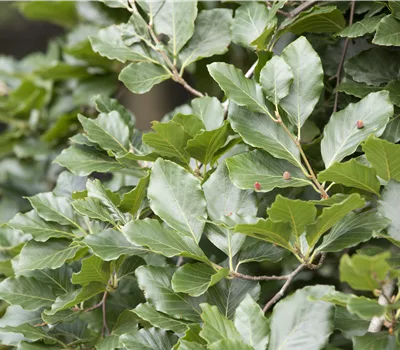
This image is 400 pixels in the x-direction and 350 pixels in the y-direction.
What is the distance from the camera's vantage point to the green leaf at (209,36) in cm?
93

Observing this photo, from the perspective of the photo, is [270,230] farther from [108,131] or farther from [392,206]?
[108,131]

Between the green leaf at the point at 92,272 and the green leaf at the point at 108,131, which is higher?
the green leaf at the point at 108,131

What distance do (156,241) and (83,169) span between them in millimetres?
227

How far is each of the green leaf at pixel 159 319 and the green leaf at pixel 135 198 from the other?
0.44ft

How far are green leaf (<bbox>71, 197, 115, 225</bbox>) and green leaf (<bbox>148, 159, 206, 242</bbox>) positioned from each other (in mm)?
71

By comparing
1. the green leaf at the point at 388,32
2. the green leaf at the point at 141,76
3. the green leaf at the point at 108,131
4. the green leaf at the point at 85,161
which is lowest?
the green leaf at the point at 85,161

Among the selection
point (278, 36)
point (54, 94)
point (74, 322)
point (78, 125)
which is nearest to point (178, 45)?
point (278, 36)

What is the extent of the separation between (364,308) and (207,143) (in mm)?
316

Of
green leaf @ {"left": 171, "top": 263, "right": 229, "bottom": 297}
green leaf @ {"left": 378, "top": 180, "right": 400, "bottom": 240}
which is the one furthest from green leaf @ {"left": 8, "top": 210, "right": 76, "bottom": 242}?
green leaf @ {"left": 378, "top": 180, "right": 400, "bottom": 240}

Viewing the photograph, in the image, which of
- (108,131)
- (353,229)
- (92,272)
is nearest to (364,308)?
(353,229)

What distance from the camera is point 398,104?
77cm

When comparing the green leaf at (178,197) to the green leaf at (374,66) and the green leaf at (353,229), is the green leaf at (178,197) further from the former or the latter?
the green leaf at (374,66)

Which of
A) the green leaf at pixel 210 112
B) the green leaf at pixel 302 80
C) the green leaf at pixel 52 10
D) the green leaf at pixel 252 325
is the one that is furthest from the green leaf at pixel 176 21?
the green leaf at pixel 52 10

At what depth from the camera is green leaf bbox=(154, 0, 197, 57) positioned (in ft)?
3.01
